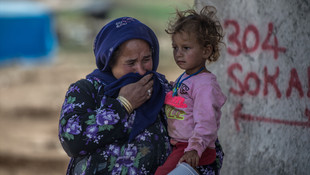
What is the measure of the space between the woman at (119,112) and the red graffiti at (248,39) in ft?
2.80

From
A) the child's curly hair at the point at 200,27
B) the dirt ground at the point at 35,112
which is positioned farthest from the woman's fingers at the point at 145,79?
the dirt ground at the point at 35,112

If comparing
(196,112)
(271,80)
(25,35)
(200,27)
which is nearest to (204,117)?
(196,112)

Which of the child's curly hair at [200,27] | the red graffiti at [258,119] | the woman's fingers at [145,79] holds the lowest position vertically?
the red graffiti at [258,119]

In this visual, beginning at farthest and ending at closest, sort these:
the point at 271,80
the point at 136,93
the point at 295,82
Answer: the point at 271,80
the point at 295,82
the point at 136,93

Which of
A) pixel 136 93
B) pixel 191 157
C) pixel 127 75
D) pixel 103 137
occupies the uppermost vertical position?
pixel 127 75

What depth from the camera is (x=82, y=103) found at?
241cm

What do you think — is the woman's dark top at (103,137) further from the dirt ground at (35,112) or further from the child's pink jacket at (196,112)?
the dirt ground at (35,112)

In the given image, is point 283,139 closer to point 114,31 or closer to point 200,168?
point 200,168

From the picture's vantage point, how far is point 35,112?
32.3 ft

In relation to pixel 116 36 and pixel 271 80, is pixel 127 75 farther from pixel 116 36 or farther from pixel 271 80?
pixel 271 80

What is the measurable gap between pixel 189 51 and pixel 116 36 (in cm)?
47

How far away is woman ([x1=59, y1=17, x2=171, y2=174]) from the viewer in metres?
2.35

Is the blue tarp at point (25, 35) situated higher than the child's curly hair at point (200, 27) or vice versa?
the blue tarp at point (25, 35)

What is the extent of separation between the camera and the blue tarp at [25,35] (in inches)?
604
